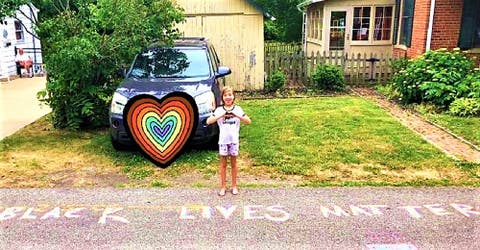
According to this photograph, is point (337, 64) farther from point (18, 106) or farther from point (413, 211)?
point (413, 211)

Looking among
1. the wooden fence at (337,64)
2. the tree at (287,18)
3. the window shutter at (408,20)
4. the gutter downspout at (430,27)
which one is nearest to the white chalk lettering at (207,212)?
the wooden fence at (337,64)

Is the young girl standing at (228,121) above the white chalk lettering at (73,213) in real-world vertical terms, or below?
above

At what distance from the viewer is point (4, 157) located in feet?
23.1

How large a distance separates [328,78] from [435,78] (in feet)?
10.3

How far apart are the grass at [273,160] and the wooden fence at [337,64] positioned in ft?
15.4

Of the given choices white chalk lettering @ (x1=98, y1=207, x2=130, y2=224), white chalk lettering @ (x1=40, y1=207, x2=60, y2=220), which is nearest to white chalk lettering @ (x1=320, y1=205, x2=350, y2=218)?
white chalk lettering @ (x1=98, y1=207, x2=130, y2=224)

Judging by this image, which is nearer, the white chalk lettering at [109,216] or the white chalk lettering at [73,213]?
the white chalk lettering at [109,216]

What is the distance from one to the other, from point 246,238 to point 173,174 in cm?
216

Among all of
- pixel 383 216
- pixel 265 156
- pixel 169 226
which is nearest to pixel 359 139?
pixel 265 156

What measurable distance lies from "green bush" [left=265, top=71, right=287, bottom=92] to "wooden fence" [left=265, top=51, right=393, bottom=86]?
0.63 m

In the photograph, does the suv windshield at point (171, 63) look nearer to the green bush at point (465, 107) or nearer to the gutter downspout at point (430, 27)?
the green bush at point (465, 107)

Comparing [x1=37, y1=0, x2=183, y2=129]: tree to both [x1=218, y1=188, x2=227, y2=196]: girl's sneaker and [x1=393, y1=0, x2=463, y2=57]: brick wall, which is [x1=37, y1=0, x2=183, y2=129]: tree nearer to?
[x1=218, y1=188, x2=227, y2=196]: girl's sneaker

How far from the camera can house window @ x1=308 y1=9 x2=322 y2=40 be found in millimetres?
16625

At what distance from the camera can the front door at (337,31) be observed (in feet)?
49.1
